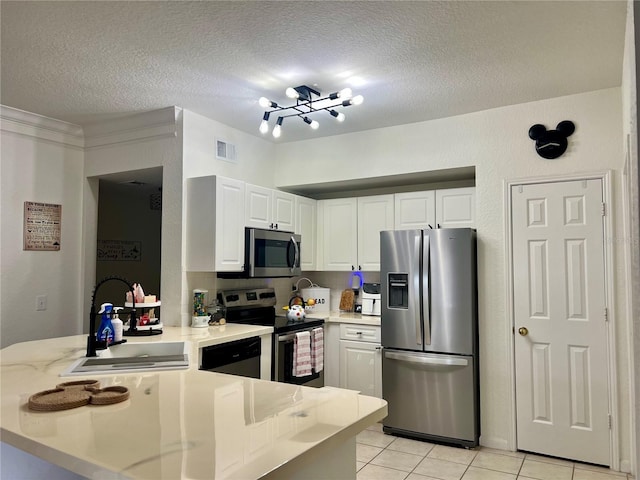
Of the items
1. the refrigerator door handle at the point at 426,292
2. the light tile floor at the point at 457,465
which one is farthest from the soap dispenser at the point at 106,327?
the refrigerator door handle at the point at 426,292

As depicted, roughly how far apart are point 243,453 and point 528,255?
10.0 ft

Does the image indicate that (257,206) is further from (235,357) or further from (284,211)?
(235,357)

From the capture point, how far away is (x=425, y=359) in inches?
146

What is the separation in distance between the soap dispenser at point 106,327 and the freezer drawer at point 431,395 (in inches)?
88.6

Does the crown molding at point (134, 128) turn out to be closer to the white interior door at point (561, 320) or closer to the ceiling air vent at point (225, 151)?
the ceiling air vent at point (225, 151)

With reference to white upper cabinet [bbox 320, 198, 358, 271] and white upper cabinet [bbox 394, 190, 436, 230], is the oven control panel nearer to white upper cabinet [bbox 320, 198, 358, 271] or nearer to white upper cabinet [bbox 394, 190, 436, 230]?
white upper cabinet [bbox 320, 198, 358, 271]

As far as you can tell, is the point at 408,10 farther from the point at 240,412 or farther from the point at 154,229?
the point at 154,229

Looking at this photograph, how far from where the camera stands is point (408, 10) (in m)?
2.26

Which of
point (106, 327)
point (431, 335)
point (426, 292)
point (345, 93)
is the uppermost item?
point (345, 93)

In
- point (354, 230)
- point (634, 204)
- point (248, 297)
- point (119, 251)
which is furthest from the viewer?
point (119, 251)

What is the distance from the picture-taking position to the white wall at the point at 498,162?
326 centimetres

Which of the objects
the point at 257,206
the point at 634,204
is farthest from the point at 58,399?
the point at 257,206

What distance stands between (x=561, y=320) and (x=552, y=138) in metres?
1.39

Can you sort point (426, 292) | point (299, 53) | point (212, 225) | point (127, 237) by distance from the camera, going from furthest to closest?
point (127, 237), point (426, 292), point (212, 225), point (299, 53)
